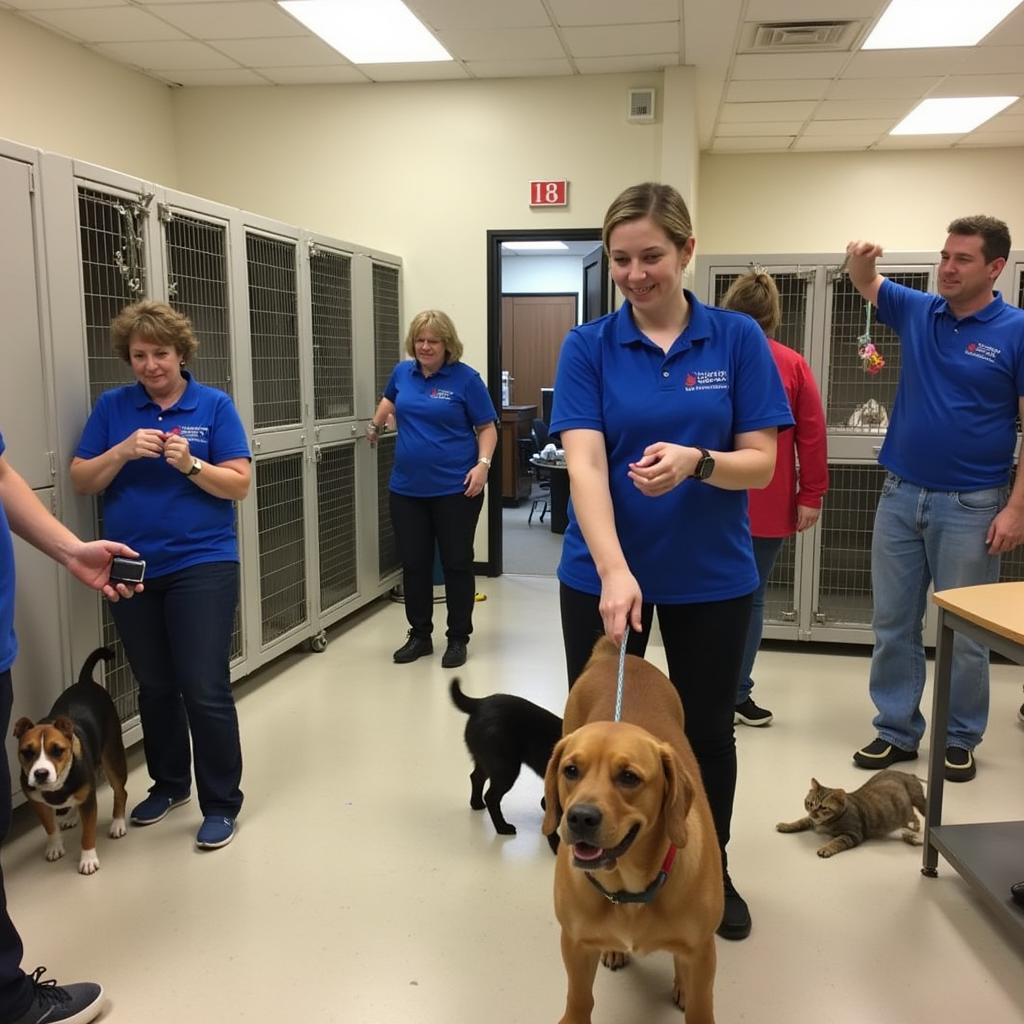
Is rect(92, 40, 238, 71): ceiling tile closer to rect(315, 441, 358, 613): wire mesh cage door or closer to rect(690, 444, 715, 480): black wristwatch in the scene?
rect(315, 441, 358, 613): wire mesh cage door

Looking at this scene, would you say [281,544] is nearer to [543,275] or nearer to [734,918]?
[734,918]

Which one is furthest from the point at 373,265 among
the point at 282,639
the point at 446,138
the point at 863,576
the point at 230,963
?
the point at 230,963

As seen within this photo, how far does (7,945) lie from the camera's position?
5.19 ft

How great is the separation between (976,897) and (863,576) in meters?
2.27

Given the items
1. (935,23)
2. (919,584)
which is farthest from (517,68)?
(919,584)

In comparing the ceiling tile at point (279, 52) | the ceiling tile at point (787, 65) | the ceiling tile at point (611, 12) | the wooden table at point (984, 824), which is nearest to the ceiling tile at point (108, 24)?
the ceiling tile at point (279, 52)

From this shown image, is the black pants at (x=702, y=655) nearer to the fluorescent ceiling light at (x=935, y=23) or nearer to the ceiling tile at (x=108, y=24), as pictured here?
the fluorescent ceiling light at (x=935, y=23)

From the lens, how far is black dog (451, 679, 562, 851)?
8.04 ft

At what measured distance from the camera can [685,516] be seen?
5.69ft

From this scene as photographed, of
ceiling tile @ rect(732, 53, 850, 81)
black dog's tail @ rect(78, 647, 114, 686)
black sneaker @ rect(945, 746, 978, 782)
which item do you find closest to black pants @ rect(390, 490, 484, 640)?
black dog's tail @ rect(78, 647, 114, 686)

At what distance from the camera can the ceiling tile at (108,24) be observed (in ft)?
14.4

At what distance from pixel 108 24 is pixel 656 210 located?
4.19 m

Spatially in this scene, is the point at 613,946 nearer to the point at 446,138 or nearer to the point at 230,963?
the point at 230,963

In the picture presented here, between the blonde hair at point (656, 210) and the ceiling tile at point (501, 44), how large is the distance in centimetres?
340
